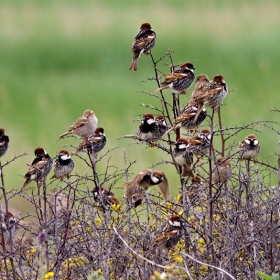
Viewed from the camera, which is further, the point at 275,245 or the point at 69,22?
the point at 69,22

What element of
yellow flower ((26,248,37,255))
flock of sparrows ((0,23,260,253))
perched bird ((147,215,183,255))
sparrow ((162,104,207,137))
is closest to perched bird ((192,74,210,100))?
flock of sparrows ((0,23,260,253))

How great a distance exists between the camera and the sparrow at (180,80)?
7812 millimetres

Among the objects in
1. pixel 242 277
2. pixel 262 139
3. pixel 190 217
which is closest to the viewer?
pixel 242 277

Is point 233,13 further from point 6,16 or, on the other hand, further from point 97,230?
point 97,230

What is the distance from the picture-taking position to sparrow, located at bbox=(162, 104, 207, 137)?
23.2 feet

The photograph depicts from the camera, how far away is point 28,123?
16.5 metres

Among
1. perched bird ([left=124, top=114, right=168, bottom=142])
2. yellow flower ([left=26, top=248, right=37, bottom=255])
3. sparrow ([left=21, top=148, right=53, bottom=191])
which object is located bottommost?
yellow flower ([left=26, top=248, right=37, bottom=255])

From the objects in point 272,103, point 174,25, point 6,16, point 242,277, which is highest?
point 6,16

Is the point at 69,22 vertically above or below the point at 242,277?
above

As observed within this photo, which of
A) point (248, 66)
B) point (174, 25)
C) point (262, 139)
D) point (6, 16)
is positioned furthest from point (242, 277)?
point (6, 16)

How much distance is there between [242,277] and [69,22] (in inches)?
728

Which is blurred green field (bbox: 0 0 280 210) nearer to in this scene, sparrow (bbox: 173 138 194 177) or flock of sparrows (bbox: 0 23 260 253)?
flock of sparrows (bbox: 0 23 260 253)

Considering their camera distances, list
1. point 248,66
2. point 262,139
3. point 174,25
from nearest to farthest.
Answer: point 262,139
point 248,66
point 174,25

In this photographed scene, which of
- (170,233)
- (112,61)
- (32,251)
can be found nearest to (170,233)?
(170,233)
